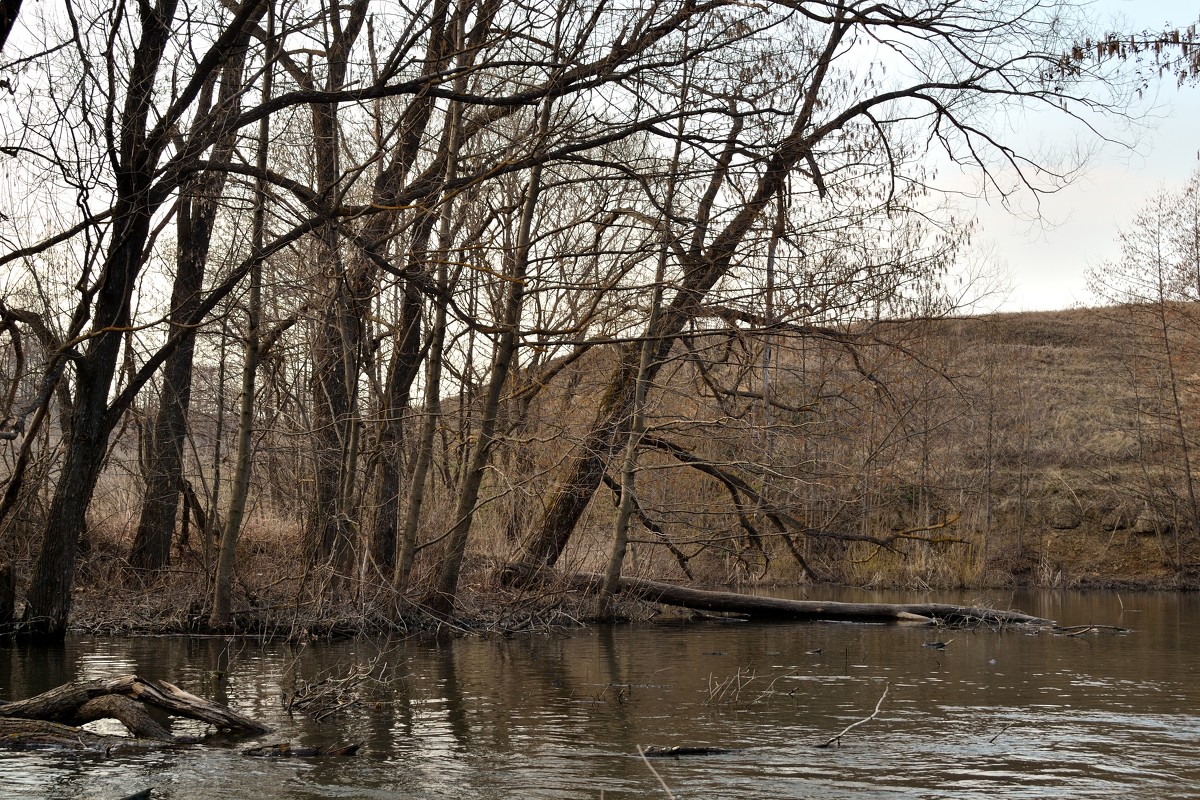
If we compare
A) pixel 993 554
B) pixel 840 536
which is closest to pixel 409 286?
pixel 840 536

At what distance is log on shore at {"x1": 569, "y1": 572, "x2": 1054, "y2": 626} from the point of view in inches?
737

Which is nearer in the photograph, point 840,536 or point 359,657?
point 359,657

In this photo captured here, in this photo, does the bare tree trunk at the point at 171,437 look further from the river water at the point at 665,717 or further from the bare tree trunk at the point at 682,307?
the bare tree trunk at the point at 682,307

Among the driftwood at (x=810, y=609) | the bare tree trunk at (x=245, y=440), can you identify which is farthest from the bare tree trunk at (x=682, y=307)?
the bare tree trunk at (x=245, y=440)

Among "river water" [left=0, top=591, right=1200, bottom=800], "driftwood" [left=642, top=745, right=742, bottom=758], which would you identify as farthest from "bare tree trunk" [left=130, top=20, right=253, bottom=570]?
"driftwood" [left=642, top=745, right=742, bottom=758]

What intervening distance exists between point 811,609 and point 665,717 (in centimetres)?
1018

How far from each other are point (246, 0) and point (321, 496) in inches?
267

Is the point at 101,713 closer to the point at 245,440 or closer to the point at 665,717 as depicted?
the point at 665,717

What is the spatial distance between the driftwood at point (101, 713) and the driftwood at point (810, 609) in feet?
34.1

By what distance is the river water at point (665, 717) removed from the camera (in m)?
7.14

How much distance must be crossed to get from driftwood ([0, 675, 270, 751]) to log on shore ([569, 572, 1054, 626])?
10.4 metres

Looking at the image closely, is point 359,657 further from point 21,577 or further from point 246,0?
point 246,0

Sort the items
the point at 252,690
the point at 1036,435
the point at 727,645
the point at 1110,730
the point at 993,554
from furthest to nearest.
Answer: the point at 1036,435 → the point at 993,554 → the point at 727,645 → the point at 252,690 → the point at 1110,730

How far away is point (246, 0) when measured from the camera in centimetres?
1171
